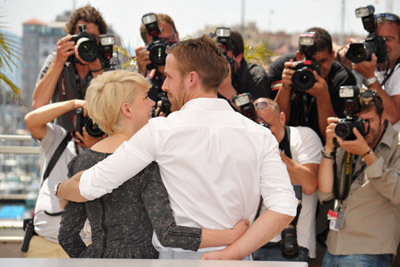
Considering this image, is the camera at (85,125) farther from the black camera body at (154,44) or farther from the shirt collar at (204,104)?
the shirt collar at (204,104)

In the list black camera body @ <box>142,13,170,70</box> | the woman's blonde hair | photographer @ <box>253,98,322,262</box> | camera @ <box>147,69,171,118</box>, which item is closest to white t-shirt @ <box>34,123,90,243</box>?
camera @ <box>147,69,171,118</box>

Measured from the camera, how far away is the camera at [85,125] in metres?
3.26

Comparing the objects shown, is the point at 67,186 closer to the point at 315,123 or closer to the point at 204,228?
the point at 204,228

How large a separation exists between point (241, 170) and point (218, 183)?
88 mm

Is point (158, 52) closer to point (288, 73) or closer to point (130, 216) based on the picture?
point (288, 73)

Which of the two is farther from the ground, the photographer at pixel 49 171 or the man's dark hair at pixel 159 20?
the man's dark hair at pixel 159 20

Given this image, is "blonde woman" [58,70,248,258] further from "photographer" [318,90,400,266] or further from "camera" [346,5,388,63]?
A: "camera" [346,5,388,63]

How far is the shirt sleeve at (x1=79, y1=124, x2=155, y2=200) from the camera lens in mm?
2016

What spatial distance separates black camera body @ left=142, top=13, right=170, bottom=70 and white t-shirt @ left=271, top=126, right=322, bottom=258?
35.6 inches

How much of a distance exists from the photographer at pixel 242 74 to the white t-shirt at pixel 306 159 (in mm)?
415

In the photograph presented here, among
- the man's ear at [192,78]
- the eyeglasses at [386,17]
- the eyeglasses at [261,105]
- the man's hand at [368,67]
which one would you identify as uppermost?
the eyeglasses at [386,17]

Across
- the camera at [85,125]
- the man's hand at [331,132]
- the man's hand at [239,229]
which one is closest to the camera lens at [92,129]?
the camera at [85,125]

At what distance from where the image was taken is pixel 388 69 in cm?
381

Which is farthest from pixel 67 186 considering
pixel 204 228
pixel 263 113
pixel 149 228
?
pixel 263 113
